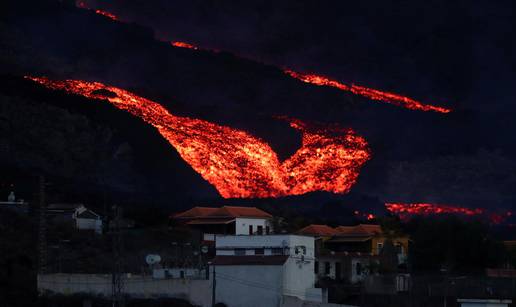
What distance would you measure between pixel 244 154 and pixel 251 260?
52930mm

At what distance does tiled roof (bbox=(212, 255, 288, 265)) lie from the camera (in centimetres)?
7418

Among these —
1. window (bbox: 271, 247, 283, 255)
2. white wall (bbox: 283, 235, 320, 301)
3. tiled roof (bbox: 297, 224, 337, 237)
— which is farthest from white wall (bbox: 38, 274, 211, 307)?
tiled roof (bbox: 297, 224, 337, 237)

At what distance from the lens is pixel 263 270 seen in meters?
73.8

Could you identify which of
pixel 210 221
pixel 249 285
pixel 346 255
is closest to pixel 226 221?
pixel 210 221

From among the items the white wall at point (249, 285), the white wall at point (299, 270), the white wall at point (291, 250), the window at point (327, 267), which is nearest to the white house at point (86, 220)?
the window at point (327, 267)

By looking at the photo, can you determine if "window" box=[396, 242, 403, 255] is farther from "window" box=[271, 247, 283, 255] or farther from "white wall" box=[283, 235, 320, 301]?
"window" box=[271, 247, 283, 255]

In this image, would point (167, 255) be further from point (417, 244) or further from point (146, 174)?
point (146, 174)

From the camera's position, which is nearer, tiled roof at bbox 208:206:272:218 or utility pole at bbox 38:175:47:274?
utility pole at bbox 38:175:47:274

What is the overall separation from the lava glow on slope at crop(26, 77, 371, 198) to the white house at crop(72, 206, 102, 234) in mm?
27768

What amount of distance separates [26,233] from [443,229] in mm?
31311

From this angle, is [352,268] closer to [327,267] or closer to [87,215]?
[327,267]

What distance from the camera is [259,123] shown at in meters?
134

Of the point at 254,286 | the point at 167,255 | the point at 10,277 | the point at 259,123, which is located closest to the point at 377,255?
the point at 167,255

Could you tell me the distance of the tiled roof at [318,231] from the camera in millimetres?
97812
